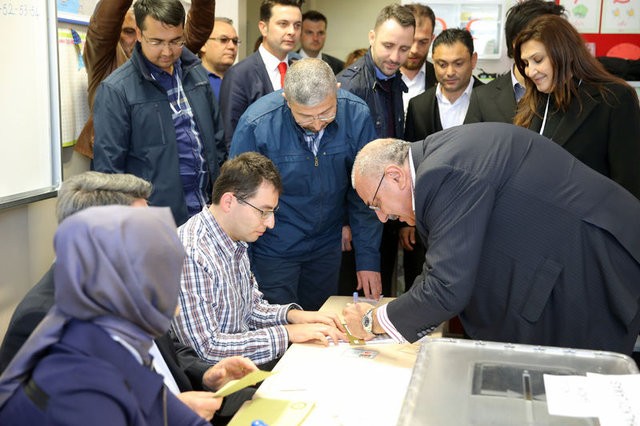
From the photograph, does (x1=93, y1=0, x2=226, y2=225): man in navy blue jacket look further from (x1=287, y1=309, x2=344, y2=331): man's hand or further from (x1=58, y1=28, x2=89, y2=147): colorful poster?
(x1=287, y1=309, x2=344, y2=331): man's hand

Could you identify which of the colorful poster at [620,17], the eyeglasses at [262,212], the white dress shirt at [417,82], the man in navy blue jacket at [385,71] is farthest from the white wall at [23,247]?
the colorful poster at [620,17]

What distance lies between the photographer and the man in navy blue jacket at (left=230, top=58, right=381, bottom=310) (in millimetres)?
3016

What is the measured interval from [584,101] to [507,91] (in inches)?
24.9

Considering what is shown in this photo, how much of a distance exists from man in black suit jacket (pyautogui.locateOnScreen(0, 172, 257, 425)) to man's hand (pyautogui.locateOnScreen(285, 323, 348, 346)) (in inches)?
8.6

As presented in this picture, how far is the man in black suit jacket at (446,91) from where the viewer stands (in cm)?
392

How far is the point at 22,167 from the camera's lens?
3039mm

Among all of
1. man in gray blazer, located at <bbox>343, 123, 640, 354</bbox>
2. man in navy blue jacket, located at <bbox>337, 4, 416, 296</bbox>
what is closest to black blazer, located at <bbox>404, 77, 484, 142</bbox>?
man in navy blue jacket, located at <bbox>337, 4, 416, 296</bbox>

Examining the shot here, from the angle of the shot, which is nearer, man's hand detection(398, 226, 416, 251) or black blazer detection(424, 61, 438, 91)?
man's hand detection(398, 226, 416, 251)

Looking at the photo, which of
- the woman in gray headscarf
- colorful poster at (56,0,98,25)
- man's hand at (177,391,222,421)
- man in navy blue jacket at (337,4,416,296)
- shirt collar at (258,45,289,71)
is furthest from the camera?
shirt collar at (258,45,289,71)

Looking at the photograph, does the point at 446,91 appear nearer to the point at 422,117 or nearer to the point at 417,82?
the point at 422,117

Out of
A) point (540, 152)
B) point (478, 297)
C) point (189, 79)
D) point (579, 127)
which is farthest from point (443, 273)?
point (189, 79)

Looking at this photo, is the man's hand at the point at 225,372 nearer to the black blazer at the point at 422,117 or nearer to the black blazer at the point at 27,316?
the black blazer at the point at 27,316

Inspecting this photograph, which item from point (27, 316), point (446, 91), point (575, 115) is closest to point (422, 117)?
point (446, 91)

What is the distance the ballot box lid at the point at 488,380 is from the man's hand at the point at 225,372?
1.72 feet
